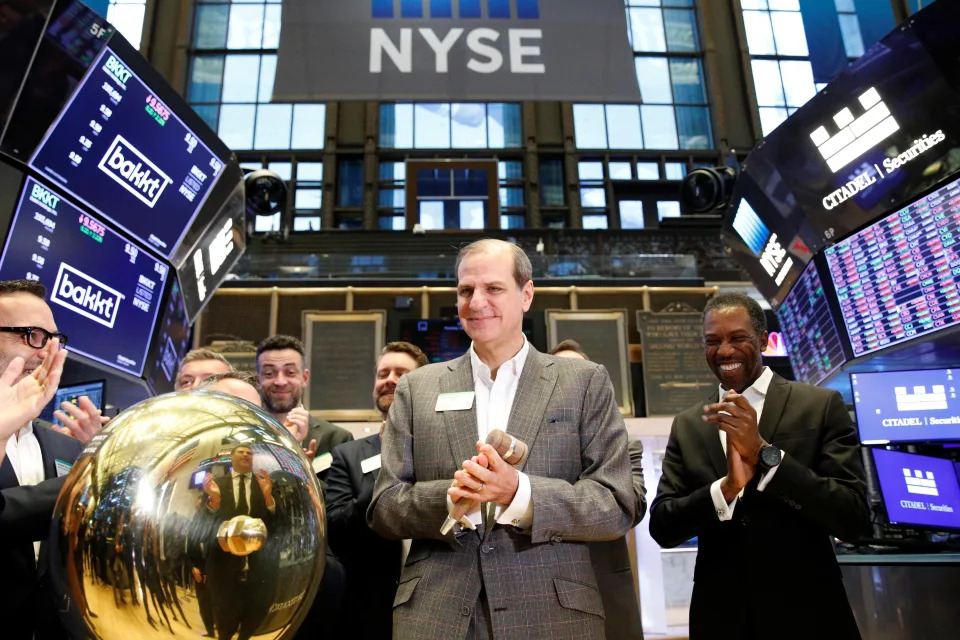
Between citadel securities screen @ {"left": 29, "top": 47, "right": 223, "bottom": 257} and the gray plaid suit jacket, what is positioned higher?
citadel securities screen @ {"left": 29, "top": 47, "right": 223, "bottom": 257}

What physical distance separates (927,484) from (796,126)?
6.62ft

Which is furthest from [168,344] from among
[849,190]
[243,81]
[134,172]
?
[243,81]

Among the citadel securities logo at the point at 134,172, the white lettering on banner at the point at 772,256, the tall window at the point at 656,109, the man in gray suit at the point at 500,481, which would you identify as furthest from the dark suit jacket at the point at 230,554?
the tall window at the point at 656,109

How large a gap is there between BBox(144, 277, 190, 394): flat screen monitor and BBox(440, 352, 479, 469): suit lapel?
9.04 feet

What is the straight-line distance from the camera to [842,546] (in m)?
3.20

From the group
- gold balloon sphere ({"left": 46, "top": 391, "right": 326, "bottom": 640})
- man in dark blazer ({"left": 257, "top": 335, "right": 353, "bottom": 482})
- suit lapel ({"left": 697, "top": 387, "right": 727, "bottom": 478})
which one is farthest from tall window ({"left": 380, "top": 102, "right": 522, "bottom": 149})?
gold balloon sphere ({"left": 46, "top": 391, "right": 326, "bottom": 640})

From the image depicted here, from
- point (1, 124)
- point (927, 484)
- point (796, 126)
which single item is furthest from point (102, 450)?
point (796, 126)

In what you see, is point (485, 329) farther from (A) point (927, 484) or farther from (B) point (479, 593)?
(A) point (927, 484)

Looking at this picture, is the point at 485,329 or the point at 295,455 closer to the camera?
the point at 295,455

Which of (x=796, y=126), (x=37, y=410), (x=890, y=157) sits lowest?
(x=37, y=410)

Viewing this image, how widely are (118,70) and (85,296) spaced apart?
3.35 ft

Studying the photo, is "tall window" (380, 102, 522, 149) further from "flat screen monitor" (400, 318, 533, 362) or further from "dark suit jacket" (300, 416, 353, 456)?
"dark suit jacket" (300, 416, 353, 456)

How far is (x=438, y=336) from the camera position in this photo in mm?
8852

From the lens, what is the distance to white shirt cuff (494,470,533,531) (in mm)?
1461
